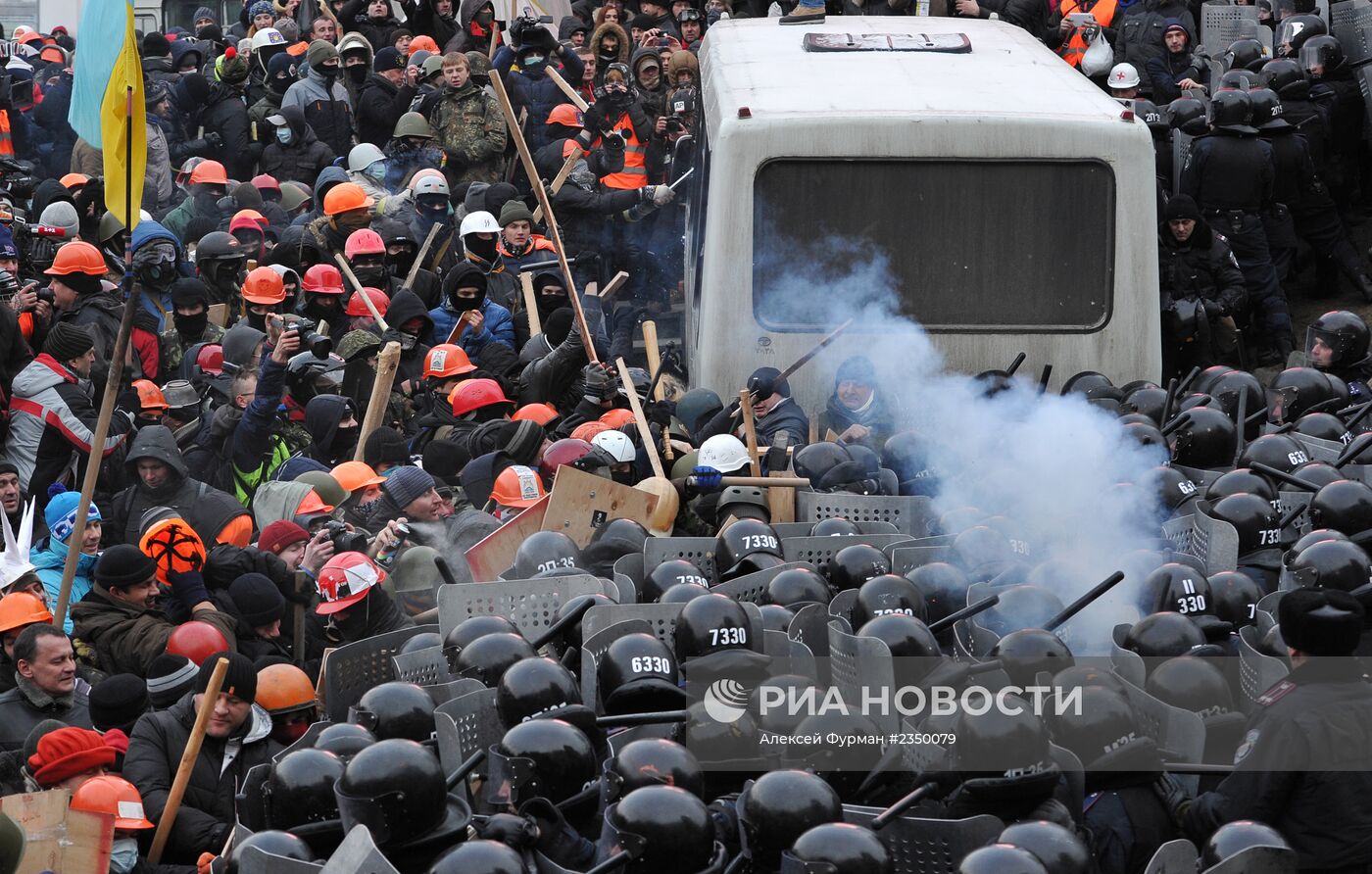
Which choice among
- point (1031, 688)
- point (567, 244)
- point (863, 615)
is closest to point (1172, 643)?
point (1031, 688)

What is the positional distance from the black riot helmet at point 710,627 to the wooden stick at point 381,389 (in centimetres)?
429

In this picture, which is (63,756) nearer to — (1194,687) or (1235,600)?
(1194,687)

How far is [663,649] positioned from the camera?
7273 mm

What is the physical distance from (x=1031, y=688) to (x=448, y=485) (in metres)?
4.69

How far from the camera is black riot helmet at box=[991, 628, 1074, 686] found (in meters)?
6.93

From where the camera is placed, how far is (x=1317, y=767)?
5.71 m

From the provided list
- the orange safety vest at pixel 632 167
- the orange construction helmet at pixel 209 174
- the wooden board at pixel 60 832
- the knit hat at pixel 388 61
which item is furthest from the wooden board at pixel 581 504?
the knit hat at pixel 388 61

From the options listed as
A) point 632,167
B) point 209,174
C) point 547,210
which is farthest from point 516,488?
point 209,174

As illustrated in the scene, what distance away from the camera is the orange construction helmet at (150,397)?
36.8ft

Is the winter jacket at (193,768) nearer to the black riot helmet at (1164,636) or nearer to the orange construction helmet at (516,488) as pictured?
the orange construction helmet at (516,488)

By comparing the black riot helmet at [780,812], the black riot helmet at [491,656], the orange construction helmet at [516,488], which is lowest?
the orange construction helmet at [516,488]

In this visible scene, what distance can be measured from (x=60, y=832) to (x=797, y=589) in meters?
3.08

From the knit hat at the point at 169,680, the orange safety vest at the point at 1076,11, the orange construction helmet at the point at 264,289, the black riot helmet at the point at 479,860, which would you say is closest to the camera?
the black riot helmet at the point at 479,860

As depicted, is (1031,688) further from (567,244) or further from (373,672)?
(567,244)
